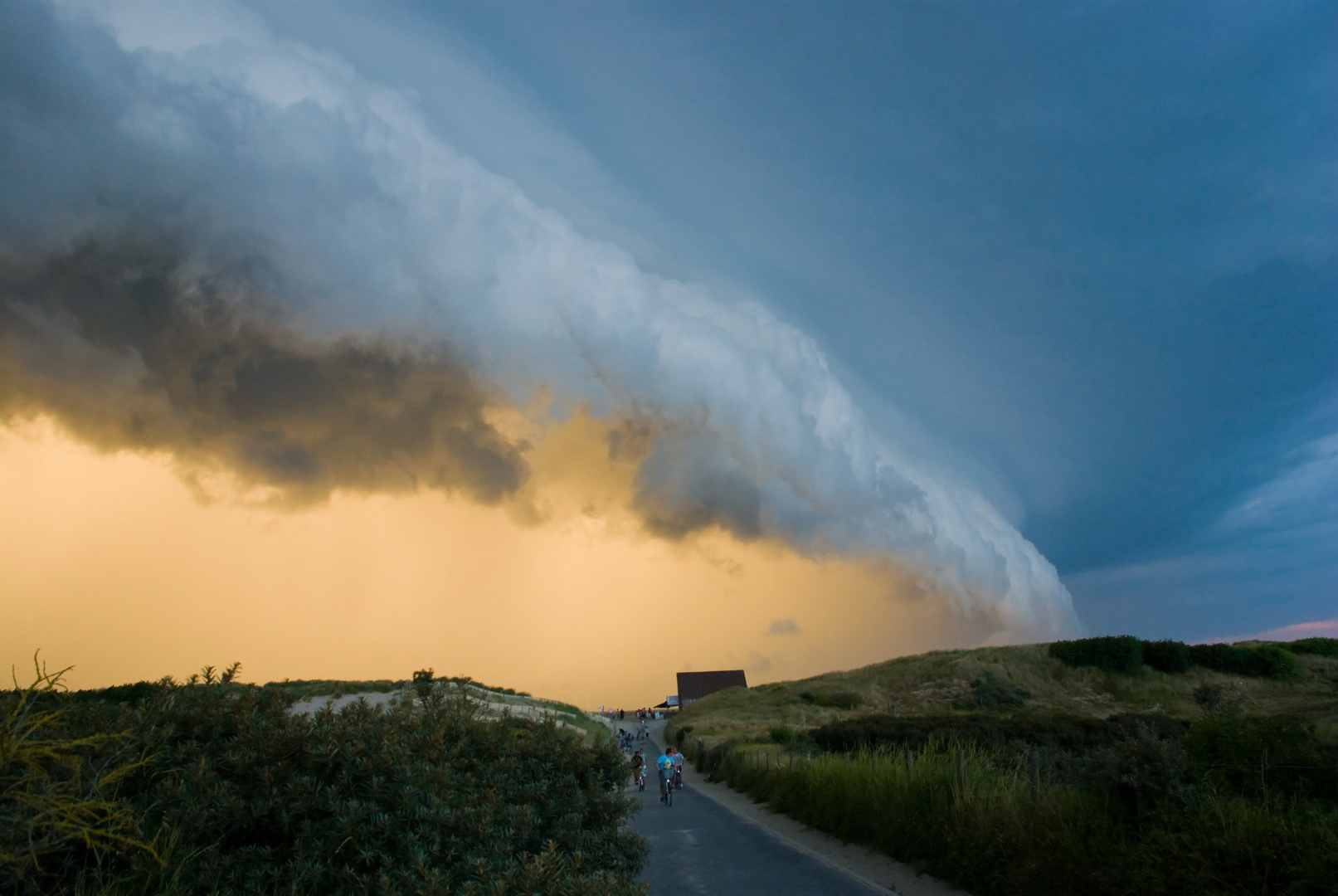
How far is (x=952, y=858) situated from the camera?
12133 millimetres

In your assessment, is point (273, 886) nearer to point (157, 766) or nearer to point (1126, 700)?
point (157, 766)

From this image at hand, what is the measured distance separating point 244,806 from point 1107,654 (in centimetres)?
6285

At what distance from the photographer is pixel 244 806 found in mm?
4137

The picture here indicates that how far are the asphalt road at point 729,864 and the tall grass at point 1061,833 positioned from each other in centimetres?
155

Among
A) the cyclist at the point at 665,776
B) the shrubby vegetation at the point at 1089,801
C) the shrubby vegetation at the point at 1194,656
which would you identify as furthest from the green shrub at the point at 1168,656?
the cyclist at the point at 665,776

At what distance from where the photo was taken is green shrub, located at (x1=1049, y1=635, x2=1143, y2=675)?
54.0 meters

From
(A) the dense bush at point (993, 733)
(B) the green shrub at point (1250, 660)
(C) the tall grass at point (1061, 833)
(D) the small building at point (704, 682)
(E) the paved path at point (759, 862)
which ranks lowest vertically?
(E) the paved path at point (759, 862)

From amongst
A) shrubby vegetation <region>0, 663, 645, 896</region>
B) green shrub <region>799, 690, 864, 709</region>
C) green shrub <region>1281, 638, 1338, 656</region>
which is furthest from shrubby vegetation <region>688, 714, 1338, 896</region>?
green shrub <region>1281, 638, 1338, 656</region>

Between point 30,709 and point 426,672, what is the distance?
11.4 ft

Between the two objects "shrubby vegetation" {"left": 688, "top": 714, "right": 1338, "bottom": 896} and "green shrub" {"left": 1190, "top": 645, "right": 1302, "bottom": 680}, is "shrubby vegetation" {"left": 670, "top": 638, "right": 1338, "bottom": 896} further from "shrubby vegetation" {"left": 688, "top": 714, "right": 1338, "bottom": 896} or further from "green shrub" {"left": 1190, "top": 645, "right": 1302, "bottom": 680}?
"green shrub" {"left": 1190, "top": 645, "right": 1302, "bottom": 680}

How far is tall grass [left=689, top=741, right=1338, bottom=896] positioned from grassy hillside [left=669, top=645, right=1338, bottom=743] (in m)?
23.6

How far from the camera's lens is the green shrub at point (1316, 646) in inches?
2136

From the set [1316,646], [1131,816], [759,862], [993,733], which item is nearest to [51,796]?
[1131,816]

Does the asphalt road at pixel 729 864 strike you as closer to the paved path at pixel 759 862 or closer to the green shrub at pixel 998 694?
the paved path at pixel 759 862
